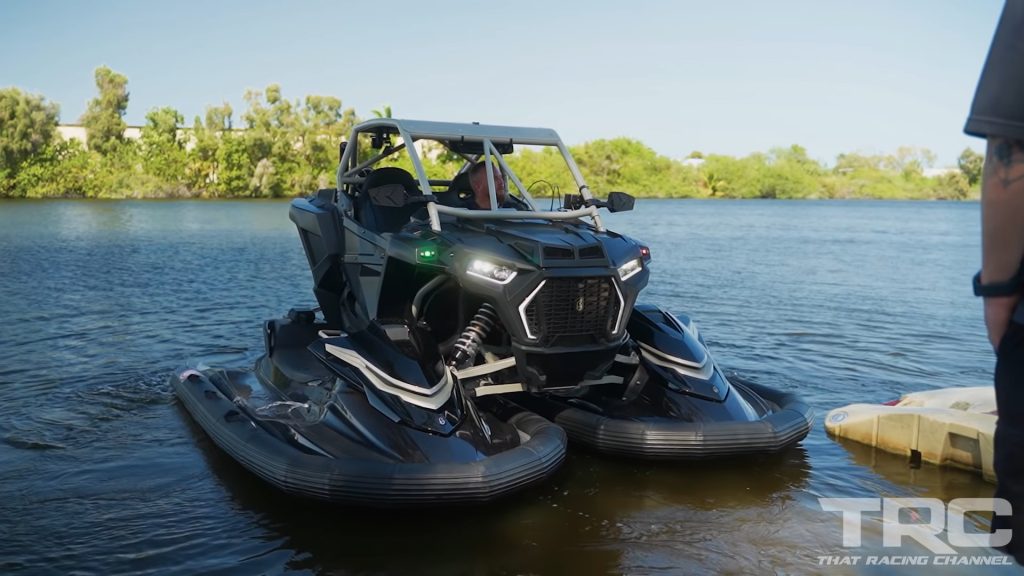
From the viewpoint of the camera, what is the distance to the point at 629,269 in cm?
601

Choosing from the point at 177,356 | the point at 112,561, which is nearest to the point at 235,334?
the point at 177,356

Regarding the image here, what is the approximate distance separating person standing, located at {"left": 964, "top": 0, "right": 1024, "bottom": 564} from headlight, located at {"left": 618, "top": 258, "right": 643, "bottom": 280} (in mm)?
3926

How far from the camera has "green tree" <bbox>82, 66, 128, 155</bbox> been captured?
79.6 metres

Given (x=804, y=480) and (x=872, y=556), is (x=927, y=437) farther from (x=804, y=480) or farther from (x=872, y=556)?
(x=872, y=556)

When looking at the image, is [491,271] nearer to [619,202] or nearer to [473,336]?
[473,336]

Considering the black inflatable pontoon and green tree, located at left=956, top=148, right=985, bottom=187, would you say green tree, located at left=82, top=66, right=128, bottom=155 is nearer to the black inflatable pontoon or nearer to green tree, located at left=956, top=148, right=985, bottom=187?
the black inflatable pontoon

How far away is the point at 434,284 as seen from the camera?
621 centimetres

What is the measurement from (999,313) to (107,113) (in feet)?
296

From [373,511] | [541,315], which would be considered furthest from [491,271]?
[373,511]

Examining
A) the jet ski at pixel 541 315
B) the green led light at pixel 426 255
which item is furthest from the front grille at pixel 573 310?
the green led light at pixel 426 255

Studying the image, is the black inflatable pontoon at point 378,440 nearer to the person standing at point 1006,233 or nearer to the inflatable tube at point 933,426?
the inflatable tube at point 933,426

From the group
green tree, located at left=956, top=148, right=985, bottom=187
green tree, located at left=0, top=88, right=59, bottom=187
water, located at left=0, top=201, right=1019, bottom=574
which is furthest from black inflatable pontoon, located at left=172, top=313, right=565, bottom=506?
green tree, located at left=956, top=148, right=985, bottom=187

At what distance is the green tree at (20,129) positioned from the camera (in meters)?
70.8

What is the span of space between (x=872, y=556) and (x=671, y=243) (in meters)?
27.0
